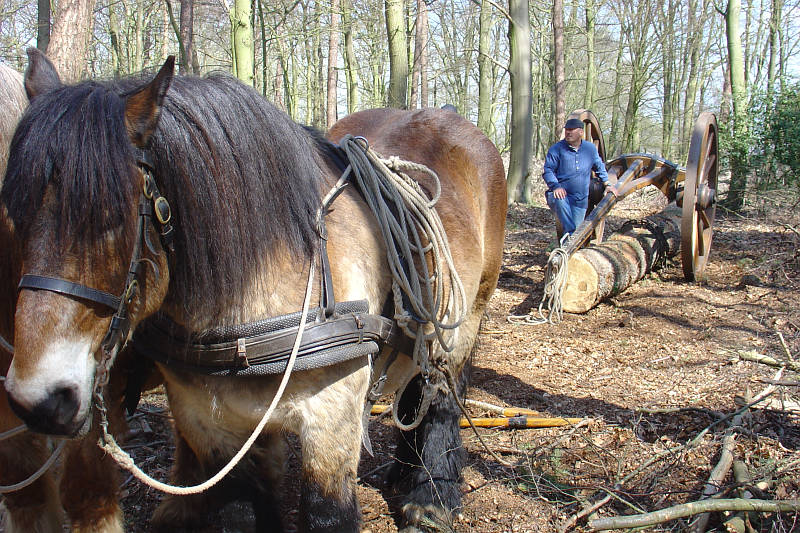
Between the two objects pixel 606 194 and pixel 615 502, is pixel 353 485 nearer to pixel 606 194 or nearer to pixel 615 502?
pixel 615 502

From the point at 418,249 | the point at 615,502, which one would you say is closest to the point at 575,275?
the point at 615,502

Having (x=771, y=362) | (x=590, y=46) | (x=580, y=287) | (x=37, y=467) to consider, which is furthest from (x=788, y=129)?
(x=590, y=46)

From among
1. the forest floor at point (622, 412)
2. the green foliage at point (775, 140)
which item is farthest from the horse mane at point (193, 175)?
the green foliage at point (775, 140)

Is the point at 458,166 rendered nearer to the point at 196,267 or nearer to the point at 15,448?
the point at 196,267

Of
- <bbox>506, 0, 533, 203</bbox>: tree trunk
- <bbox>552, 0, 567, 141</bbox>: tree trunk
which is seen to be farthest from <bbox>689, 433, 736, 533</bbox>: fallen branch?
<bbox>552, 0, 567, 141</bbox>: tree trunk

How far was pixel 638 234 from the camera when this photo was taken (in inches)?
268

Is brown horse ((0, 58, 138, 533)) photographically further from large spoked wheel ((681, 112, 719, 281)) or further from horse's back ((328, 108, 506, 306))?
large spoked wheel ((681, 112, 719, 281))

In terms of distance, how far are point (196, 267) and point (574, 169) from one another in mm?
5372

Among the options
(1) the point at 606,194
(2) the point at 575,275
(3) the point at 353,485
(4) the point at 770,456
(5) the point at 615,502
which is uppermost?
(1) the point at 606,194

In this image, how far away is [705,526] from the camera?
2.24m

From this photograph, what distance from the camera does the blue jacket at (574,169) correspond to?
6.34 m

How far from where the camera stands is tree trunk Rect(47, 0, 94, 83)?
4363mm

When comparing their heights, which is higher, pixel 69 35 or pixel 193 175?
pixel 69 35

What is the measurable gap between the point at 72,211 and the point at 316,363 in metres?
0.78
